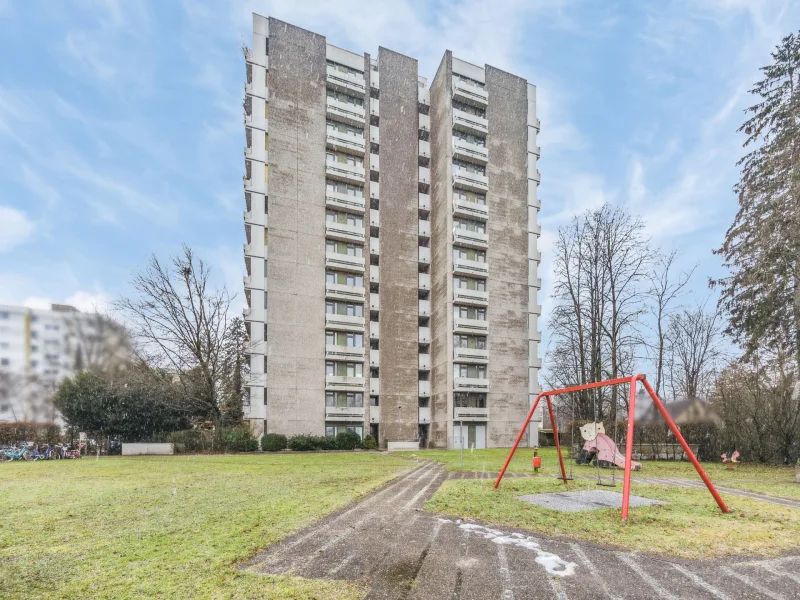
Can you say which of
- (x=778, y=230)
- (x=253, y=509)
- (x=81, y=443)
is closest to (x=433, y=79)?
(x=778, y=230)

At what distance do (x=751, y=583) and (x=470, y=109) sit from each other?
174ft

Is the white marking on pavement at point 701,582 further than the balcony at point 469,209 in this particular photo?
No

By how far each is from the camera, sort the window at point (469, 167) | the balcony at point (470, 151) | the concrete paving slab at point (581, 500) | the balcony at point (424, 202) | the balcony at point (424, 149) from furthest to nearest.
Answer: the balcony at point (424, 149) < the balcony at point (424, 202) < the window at point (469, 167) < the balcony at point (470, 151) < the concrete paving slab at point (581, 500)

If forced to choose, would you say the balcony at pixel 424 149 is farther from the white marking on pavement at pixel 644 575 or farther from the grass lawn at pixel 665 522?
the white marking on pavement at pixel 644 575

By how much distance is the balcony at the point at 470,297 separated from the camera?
47375 millimetres

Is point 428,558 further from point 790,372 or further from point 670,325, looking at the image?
point 670,325

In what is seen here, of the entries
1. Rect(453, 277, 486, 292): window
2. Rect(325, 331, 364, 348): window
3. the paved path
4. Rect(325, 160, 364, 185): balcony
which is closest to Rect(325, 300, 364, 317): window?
Rect(325, 331, 364, 348): window

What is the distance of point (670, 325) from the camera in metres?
38.0

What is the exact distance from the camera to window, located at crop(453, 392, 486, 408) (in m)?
45.9

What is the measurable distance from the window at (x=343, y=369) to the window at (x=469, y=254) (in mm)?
14172

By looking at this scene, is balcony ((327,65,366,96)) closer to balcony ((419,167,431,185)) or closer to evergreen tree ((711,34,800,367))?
balcony ((419,167,431,185))

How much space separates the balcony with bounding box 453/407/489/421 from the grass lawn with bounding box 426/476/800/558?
32202 mm

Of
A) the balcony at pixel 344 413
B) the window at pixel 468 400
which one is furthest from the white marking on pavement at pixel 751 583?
the window at pixel 468 400

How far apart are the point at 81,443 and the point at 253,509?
1268 inches
